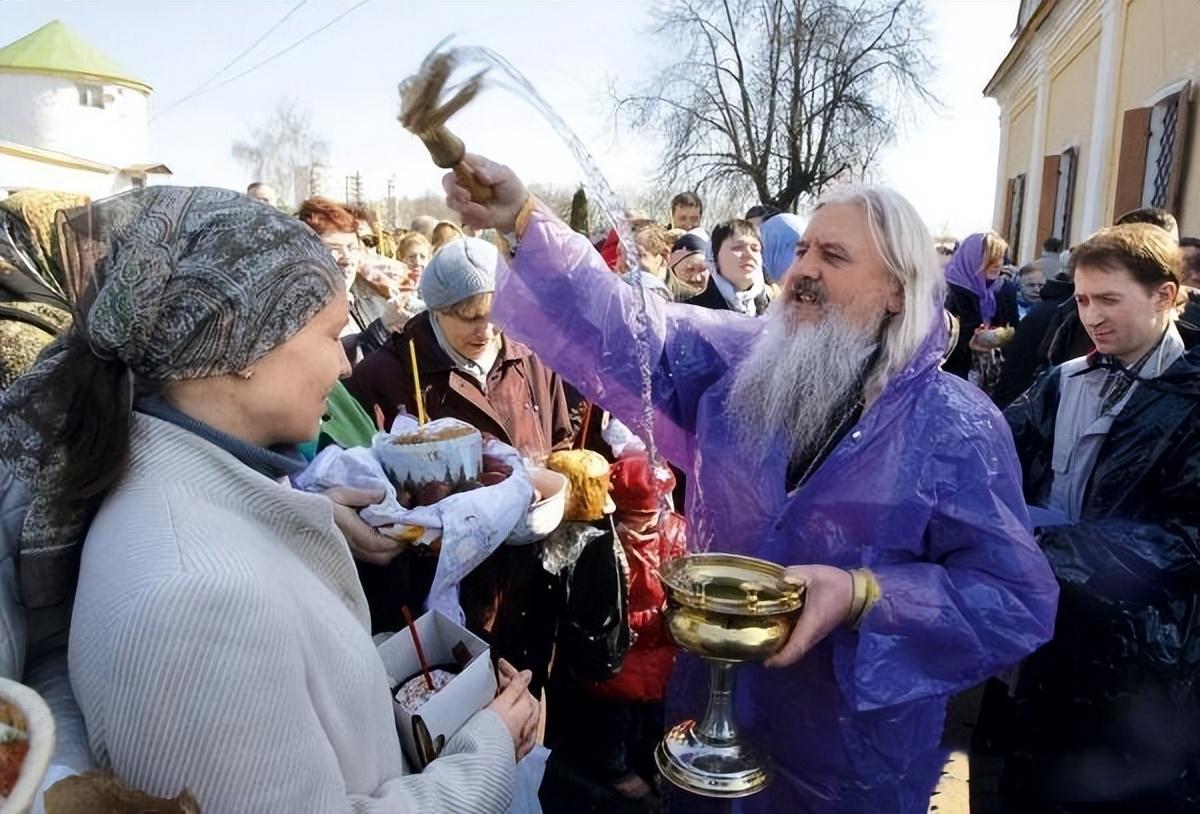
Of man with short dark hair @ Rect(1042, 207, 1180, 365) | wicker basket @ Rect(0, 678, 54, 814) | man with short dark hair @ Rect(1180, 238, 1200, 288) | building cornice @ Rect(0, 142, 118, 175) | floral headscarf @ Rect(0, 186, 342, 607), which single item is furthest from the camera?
building cornice @ Rect(0, 142, 118, 175)

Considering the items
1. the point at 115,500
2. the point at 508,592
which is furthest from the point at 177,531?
the point at 508,592

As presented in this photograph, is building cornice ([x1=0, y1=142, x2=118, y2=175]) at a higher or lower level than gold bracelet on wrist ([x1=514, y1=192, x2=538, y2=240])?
higher

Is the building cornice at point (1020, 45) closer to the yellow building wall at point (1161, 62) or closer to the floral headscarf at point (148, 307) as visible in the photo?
the yellow building wall at point (1161, 62)

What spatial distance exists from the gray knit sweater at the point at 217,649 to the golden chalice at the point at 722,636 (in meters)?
0.62

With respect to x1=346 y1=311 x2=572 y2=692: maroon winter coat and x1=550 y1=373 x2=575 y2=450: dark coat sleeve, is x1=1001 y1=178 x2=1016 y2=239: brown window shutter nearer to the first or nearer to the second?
x1=550 y1=373 x2=575 y2=450: dark coat sleeve

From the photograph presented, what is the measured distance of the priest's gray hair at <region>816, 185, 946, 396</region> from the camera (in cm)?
182

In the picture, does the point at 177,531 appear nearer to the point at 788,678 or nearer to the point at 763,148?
the point at 788,678

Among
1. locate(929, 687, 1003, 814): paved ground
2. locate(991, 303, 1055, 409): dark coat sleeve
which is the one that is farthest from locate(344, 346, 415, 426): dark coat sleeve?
locate(991, 303, 1055, 409): dark coat sleeve

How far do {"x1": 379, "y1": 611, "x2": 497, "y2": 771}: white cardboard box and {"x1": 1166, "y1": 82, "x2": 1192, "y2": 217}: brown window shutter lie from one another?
8.60 m

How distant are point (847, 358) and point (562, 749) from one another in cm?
209

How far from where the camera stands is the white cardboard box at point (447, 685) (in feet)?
4.47

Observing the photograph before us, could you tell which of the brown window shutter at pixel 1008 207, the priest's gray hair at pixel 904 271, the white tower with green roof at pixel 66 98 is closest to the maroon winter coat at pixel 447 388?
the priest's gray hair at pixel 904 271

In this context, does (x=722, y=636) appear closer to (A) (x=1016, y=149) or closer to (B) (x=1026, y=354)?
(B) (x=1026, y=354)

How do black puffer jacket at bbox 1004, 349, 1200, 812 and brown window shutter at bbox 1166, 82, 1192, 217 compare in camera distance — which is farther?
brown window shutter at bbox 1166, 82, 1192, 217
